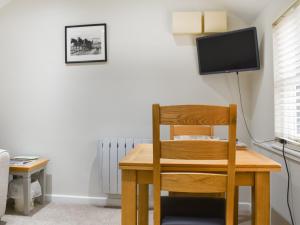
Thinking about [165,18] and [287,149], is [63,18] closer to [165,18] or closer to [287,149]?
[165,18]

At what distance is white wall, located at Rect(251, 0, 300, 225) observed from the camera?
1.87m

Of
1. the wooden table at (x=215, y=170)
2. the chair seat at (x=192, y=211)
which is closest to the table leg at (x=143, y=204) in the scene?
the chair seat at (x=192, y=211)

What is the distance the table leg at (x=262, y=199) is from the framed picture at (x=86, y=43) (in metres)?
2.11

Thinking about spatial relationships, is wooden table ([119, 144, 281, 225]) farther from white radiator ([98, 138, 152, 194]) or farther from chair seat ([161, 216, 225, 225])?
white radiator ([98, 138, 152, 194])

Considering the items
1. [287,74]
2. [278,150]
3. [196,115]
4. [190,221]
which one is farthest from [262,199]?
[287,74]

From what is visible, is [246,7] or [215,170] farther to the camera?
[246,7]

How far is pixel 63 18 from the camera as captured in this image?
9.60 feet

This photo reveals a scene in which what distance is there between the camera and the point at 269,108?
2234mm

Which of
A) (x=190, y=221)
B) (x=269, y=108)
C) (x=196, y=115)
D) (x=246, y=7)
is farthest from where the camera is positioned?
(x=246, y=7)

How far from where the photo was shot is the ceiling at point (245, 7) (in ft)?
7.72

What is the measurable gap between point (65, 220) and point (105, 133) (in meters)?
0.97

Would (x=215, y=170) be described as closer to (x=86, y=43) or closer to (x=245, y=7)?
(x=245, y=7)

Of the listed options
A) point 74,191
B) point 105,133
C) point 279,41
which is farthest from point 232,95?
point 74,191

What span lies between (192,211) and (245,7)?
2064mm
